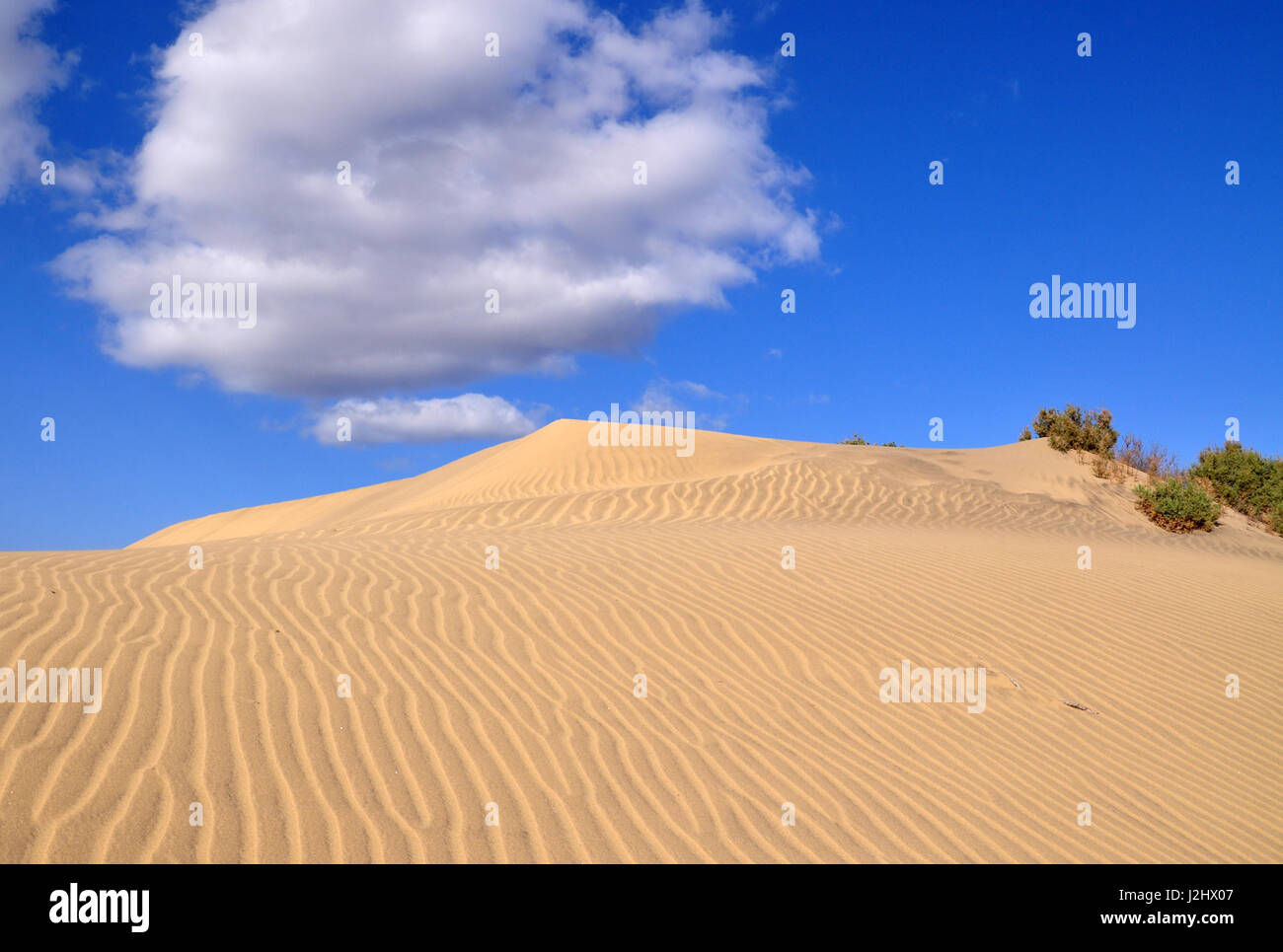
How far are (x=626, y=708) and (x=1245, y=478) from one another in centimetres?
2365

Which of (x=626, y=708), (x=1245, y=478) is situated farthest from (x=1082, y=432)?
(x=626, y=708)

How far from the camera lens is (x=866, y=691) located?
6.36 m

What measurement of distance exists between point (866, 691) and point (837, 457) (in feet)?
49.5

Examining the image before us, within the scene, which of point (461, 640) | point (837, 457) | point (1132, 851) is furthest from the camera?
point (837, 457)

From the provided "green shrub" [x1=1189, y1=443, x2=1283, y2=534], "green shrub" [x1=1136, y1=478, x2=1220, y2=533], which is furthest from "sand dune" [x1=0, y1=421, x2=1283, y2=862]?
"green shrub" [x1=1189, y1=443, x2=1283, y2=534]

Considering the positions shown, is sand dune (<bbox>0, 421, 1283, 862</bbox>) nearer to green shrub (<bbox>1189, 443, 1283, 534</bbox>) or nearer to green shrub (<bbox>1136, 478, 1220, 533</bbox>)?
green shrub (<bbox>1136, 478, 1220, 533</bbox>)

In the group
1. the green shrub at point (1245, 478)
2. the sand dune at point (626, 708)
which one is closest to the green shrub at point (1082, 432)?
the green shrub at point (1245, 478)

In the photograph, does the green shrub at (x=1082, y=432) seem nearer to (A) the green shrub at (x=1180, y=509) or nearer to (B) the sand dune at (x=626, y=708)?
(A) the green shrub at (x=1180, y=509)

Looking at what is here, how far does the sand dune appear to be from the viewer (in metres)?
4.03

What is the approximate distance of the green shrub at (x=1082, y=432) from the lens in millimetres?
24234

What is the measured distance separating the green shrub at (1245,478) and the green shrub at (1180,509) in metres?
4.12

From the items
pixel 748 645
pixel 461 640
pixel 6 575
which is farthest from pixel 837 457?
pixel 6 575

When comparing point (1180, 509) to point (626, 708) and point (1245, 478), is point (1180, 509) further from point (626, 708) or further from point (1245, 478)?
point (626, 708)

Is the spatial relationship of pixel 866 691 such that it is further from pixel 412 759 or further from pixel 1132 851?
pixel 412 759
